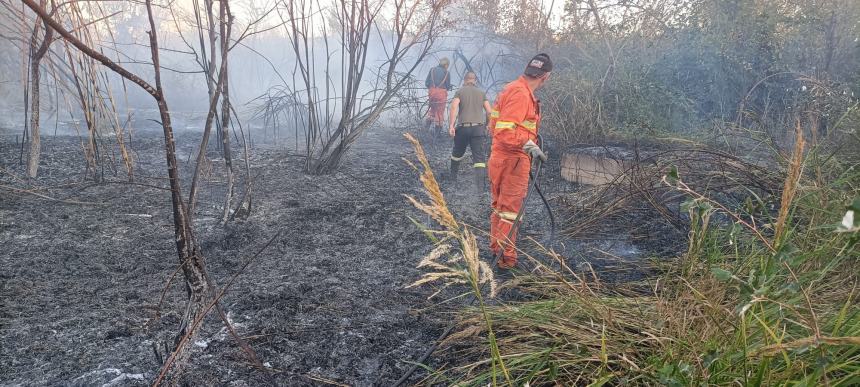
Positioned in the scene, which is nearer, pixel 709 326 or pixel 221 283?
pixel 709 326

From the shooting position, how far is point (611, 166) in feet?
20.2

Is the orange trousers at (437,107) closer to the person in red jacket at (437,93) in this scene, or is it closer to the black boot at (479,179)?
the person in red jacket at (437,93)

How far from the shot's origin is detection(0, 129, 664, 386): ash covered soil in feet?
7.75

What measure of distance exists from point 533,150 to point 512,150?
0.25m

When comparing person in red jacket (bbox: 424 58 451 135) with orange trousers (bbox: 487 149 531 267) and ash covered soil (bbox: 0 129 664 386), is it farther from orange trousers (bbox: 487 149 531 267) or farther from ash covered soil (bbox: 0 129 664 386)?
orange trousers (bbox: 487 149 531 267)

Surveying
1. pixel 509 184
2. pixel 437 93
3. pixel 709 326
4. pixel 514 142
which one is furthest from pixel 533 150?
pixel 437 93

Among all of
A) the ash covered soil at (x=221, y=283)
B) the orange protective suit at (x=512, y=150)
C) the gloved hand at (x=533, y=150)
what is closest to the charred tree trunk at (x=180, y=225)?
the ash covered soil at (x=221, y=283)

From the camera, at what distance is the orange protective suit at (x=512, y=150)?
3.90 m

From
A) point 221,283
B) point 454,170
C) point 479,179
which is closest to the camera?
point 221,283

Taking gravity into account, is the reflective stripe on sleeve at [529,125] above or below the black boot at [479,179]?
above

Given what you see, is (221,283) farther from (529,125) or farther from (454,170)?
(454,170)

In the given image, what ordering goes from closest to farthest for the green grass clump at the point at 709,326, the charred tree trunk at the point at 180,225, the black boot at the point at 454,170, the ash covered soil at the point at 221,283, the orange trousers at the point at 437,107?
the green grass clump at the point at 709,326, the charred tree trunk at the point at 180,225, the ash covered soil at the point at 221,283, the black boot at the point at 454,170, the orange trousers at the point at 437,107

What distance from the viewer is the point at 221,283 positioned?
3305mm

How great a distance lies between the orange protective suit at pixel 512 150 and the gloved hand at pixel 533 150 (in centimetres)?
11
